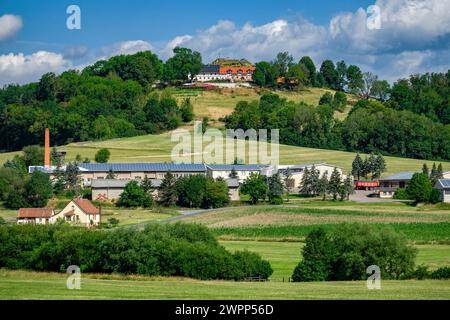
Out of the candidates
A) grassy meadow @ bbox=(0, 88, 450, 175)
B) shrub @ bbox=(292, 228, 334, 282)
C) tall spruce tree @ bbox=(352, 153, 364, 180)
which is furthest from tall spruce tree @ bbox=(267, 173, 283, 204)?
→ shrub @ bbox=(292, 228, 334, 282)

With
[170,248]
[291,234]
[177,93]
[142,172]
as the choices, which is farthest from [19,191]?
[177,93]

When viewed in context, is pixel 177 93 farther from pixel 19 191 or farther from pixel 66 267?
pixel 66 267

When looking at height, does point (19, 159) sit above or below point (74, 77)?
below

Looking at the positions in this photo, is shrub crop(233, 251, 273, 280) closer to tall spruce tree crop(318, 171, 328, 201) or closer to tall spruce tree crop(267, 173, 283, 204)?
tall spruce tree crop(267, 173, 283, 204)

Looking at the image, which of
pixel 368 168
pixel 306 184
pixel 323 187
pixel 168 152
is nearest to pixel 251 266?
pixel 323 187

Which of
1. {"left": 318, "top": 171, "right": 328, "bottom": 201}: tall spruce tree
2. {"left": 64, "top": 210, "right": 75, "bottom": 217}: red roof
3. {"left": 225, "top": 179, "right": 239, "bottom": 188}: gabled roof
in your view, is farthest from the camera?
{"left": 225, "top": 179, "right": 239, "bottom": 188}: gabled roof
